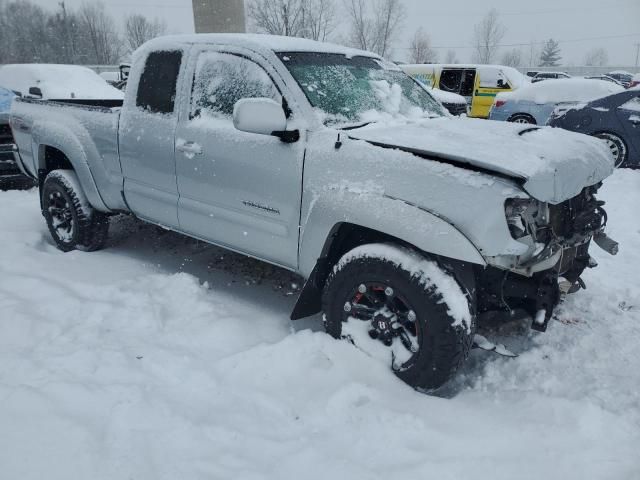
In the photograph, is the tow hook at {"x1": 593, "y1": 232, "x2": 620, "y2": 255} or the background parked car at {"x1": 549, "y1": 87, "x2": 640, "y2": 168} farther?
the background parked car at {"x1": 549, "y1": 87, "x2": 640, "y2": 168}

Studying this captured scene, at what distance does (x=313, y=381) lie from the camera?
277 cm

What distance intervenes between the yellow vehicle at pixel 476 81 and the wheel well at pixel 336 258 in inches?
476

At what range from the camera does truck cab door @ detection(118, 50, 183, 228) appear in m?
3.68

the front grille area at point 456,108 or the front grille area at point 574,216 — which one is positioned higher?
the front grille area at point 574,216

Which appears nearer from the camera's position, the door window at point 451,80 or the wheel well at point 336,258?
the wheel well at point 336,258

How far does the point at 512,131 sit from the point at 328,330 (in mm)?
1667

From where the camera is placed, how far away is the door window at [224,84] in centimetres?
320

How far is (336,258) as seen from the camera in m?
3.08

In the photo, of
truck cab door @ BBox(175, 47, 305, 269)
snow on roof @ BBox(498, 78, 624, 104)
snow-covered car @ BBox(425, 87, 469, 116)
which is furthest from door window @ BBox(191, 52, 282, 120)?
snow-covered car @ BBox(425, 87, 469, 116)

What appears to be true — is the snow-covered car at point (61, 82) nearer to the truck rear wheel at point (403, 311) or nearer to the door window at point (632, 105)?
the door window at point (632, 105)

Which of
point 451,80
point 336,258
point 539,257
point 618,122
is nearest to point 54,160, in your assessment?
point 336,258

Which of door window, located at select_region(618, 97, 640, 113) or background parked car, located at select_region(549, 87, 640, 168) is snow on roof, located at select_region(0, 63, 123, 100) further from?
door window, located at select_region(618, 97, 640, 113)

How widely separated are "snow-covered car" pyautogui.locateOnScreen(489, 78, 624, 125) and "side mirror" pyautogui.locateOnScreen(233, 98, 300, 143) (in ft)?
30.2

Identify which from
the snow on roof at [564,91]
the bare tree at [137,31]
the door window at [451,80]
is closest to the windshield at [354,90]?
the snow on roof at [564,91]
